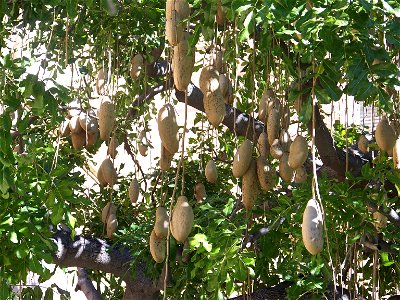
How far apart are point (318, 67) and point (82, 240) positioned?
1377 millimetres

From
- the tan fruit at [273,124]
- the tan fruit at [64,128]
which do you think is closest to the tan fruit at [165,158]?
the tan fruit at [273,124]

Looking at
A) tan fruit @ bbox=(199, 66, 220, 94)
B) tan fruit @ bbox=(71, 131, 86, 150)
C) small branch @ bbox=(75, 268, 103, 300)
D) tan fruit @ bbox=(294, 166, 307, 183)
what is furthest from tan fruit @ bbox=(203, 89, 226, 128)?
small branch @ bbox=(75, 268, 103, 300)

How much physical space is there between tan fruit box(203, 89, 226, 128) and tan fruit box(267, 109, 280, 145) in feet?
0.89

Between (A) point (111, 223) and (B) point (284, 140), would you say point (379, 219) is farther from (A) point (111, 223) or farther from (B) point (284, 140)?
(A) point (111, 223)

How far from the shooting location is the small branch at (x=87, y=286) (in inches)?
118

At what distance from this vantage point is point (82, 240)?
8.50 ft

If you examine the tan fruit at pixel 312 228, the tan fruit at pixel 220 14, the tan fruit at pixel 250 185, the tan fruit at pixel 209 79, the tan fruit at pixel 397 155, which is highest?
the tan fruit at pixel 220 14

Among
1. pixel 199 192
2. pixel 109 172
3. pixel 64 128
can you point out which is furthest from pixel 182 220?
pixel 199 192

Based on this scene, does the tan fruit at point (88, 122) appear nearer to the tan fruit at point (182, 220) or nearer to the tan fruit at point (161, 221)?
the tan fruit at point (161, 221)

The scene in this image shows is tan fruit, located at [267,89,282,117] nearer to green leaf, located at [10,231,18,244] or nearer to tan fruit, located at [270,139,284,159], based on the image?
tan fruit, located at [270,139,284,159]

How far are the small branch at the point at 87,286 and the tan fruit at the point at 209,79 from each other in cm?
181

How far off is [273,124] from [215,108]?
322 millimetres

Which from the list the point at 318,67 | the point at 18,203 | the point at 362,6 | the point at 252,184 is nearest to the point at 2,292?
the point at 18,203

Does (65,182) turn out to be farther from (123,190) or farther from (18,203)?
(123,190)
